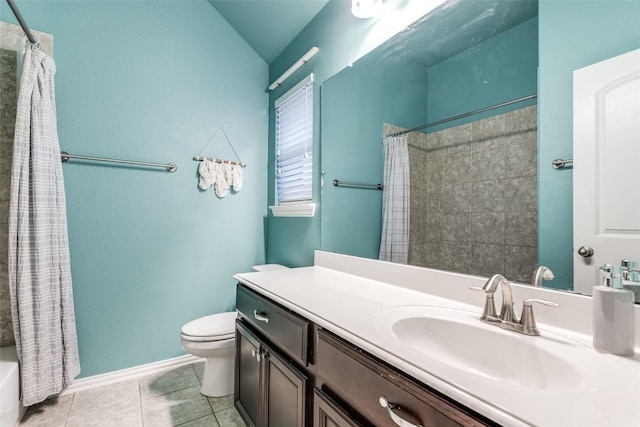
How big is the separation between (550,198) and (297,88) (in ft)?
5.67

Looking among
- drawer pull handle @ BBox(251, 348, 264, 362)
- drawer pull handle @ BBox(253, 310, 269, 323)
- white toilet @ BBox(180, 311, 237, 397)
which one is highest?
drawer pull handle @ BBox(253, 310, 269, 323)

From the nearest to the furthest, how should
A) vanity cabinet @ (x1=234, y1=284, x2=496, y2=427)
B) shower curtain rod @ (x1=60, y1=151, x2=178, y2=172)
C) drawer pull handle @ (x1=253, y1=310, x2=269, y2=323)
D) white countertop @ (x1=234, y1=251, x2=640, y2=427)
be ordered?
white countertop @ (x1=234, y1=251, x2=640, y2=427) < vanity cabinet @ (x1=234, y1=284, x2=496, y2=427) < drawer pull handle @ (x1=253, y1=310, x2=269, y2=323) < shower curtain rod @ (x1=60, y1=151, x2=178, y2=172)

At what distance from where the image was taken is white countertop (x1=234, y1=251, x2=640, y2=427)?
48 cm

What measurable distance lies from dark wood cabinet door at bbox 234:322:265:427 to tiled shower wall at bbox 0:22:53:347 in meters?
1.33

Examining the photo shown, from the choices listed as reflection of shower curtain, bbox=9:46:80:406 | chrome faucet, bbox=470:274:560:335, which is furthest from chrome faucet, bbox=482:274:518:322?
reflection of shower curtain, bbox=9:46:80:406

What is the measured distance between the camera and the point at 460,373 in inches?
23.1

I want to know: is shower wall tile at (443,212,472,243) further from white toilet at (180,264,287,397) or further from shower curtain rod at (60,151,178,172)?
shower curtain rod at (60,151,178,172)

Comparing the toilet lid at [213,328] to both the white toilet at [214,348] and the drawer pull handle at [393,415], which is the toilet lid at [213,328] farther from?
the drawer pull handle at [393,415]

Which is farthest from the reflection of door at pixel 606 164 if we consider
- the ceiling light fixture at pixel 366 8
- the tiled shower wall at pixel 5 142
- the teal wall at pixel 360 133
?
the tiled shower wall at pixel 5 142

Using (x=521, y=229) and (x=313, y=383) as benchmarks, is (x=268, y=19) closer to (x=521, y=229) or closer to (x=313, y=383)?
(x=521, y=229)

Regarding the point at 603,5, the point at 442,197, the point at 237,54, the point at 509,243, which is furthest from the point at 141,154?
the point at 603,5

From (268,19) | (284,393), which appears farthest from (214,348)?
(268,19)

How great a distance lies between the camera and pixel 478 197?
1059mm

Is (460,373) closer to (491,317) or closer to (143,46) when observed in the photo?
(491,317)
